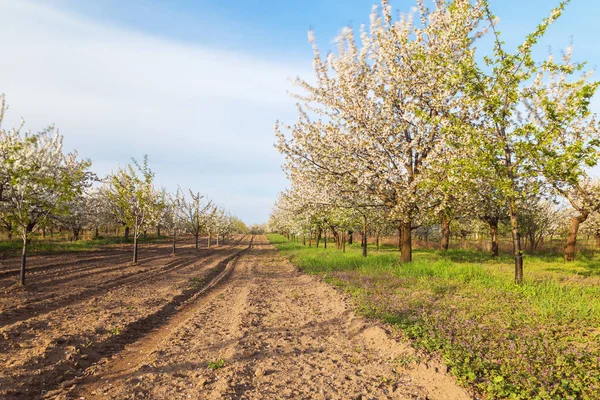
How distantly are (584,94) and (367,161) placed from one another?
8762 millimetres

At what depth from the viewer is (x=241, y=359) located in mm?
6930

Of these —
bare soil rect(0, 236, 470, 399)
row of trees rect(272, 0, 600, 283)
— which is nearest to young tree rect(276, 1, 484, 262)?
row of trees rect(272, 0, 600, 283)

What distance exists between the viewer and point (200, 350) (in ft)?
24.4

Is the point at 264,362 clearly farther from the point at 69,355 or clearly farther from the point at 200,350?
the point at 69,355

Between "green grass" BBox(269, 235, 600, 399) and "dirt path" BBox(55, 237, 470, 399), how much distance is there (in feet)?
2.17

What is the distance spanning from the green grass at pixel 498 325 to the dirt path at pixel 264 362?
→ 2.17 ft

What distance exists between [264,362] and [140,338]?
3.72 metres

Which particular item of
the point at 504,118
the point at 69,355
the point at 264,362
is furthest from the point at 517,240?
the point at 69,355

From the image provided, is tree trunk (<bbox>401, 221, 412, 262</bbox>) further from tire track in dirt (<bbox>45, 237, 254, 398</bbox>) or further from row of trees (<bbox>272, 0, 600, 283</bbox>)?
tire track in dirt (<bbox>45, 237, 254, 398</bbox>)

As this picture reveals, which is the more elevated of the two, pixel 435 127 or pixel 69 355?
pixel 435 127

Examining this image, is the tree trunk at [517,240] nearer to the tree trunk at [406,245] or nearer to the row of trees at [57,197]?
the tree trunk at [406,245]

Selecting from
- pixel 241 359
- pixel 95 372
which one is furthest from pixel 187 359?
pixel 95 372

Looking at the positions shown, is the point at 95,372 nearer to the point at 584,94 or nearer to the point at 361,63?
the point at 584,94

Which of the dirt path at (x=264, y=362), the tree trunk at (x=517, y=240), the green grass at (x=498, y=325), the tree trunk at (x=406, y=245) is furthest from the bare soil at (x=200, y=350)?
the tree trunk at (x=406, y=245)
